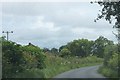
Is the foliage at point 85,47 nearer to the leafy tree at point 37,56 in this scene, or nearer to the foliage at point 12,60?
the leafy tree at point 37,56

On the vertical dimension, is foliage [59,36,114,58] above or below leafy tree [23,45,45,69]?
above

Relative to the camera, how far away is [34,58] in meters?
34.5

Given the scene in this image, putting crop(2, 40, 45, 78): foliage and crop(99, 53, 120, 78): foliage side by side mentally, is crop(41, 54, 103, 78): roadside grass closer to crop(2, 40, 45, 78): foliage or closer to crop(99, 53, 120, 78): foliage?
crop(99, 53, 120, 78): foliage

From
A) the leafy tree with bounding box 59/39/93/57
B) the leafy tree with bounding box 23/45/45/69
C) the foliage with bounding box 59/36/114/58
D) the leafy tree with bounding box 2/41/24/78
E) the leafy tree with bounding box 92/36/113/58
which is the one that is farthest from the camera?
the leafy tree with bounding box 59/39/93/57

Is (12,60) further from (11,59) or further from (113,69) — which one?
(113,69)

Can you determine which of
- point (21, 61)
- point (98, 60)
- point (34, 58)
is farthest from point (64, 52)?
point (21, 61)

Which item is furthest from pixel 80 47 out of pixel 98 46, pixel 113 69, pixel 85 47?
pixel 113 69

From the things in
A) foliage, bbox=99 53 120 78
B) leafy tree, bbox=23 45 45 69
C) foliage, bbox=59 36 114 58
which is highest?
foliage, bbox=59 36 114 58

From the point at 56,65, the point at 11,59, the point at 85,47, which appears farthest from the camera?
the point at 85,47

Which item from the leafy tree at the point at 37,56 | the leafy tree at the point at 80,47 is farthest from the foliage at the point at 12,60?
the leafy tree at the point at 80,47

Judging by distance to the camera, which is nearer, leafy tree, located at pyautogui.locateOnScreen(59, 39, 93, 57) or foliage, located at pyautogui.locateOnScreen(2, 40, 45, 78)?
foliage, located at pyautogui.locateOnScreen(2, 40, 45, 78)

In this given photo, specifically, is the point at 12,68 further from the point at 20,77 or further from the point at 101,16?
the point at 101,16

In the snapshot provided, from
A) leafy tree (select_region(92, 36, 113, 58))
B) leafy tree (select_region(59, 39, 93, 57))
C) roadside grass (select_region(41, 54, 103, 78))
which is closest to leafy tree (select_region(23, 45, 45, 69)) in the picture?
roadside grass (select_region(41, 54, 103, 78))

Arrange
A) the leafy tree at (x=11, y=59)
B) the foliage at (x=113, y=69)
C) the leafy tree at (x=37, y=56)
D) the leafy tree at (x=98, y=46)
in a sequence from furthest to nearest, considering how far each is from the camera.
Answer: the leafy tree at (x=98, y=46) < the leafy tree at (x=37, y=56) < the foliage at (x=113, y=69) < the leafy tree at (x=11, y=59)
